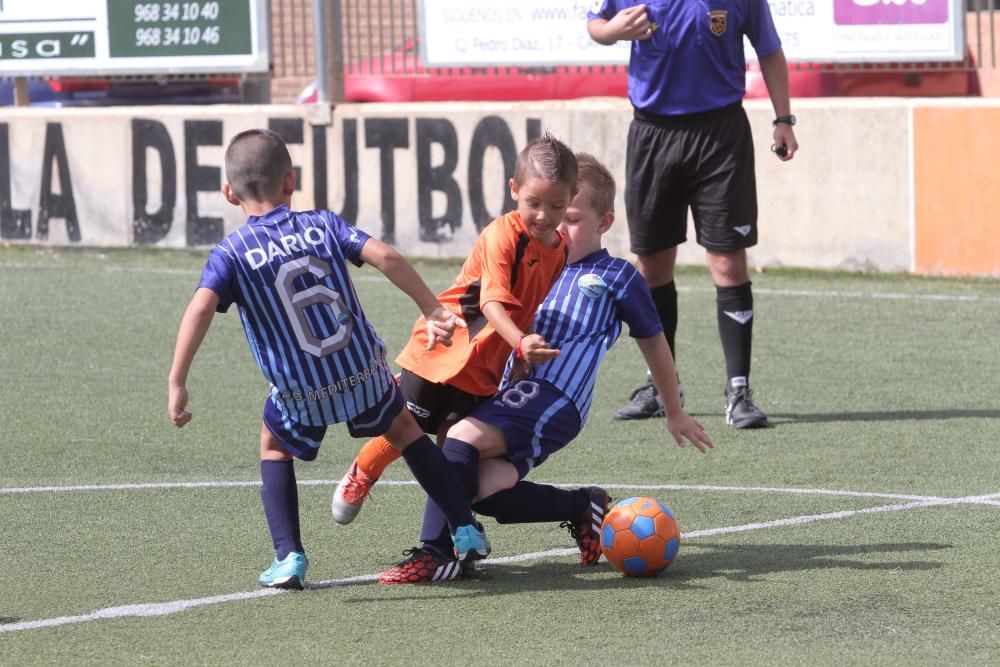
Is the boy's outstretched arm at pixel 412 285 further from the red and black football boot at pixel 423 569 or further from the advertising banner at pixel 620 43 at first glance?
the advertising banner at pixel 620 43

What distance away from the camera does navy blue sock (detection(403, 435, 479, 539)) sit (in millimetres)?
5188

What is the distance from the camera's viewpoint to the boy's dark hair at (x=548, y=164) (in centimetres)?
527

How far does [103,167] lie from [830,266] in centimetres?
577

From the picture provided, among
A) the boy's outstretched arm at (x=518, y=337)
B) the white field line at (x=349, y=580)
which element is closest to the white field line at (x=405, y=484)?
the white field line at (x=349, y=580)

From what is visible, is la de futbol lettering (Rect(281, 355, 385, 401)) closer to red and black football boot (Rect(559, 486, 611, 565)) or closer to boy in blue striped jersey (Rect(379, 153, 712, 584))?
boy in blue striped jersey (Rect(379, 153, 712, 584))

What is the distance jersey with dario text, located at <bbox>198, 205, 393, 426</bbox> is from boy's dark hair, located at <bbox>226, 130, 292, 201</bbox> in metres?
0.07

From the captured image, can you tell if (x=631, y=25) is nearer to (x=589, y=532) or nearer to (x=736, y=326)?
(x=736, y=326)

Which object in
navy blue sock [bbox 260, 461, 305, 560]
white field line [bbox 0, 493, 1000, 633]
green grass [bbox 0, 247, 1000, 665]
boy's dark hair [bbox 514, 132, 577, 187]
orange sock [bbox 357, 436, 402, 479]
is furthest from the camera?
orange sock [bbox 357, 436, 402, 479]

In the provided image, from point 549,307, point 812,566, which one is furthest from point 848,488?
point 549,307

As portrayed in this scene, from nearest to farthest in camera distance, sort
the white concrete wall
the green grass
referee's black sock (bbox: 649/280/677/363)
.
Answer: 1. the green grass
2. referee's black sock (bbox: 649/280/677/363)
3. the white concrete wall

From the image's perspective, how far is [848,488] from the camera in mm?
6418

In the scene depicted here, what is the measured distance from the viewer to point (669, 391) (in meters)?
5.36

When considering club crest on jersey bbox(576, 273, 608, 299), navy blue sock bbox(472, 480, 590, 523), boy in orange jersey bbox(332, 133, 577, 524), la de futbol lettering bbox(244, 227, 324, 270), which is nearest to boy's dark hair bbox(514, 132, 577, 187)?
boy in orange jersey bbox(332, 133, 577, 524)

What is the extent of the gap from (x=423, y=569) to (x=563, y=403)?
2.14 ft
